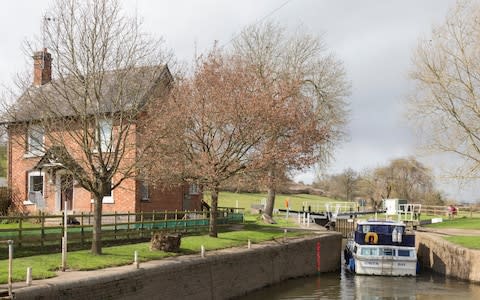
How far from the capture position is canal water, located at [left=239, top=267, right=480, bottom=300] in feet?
77.9

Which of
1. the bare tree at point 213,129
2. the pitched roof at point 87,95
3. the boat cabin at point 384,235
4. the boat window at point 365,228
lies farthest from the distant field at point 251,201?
the pitched roof at point 87,95

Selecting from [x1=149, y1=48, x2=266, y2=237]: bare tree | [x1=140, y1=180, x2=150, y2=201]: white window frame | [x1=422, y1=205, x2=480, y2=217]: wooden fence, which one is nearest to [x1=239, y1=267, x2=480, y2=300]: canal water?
[x1=149, y1=48, x2=266, y2=237]: bare tree

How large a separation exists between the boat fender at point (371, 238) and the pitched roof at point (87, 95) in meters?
16.0

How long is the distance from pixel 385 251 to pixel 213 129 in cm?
1187

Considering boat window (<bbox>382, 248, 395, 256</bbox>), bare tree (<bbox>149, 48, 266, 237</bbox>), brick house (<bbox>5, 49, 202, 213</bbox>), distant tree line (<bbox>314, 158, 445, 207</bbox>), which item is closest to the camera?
bare tree (<bbox>149, 48, 266, 237</bbox>)

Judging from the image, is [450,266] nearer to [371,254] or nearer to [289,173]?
[371,254]

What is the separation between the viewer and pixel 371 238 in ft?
104

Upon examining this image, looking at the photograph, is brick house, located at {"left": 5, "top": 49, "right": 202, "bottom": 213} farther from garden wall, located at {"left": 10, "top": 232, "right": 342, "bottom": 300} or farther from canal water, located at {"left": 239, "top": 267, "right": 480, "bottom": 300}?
canal water, located at {"left": 239, "top": 267, "right": 480, "bottom": 300}

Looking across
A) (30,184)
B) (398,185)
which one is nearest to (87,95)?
(30,184)

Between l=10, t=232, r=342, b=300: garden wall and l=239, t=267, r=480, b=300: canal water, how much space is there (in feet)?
2.22

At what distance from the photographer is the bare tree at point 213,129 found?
26344mm

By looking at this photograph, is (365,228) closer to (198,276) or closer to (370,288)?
(370,288)

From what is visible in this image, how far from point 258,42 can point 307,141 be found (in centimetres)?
1582

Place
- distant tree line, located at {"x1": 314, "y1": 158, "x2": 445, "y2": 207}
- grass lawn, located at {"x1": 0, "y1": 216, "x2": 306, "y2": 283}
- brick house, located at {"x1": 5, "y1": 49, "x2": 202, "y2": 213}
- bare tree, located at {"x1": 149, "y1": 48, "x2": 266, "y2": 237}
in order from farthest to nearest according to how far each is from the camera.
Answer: distant tree line, located at {"x1": 314, "y1": 158, "x2": 445, "y2": 207} < brick house, located at {"x1": 5, "y1": 49, "x2": 202, "y2": 213} < bare tree, located at {"x1": 149, "y1": 48, "x2": 266, "y2": 237} < grass lawn, located at {"x1": 0, "y1": 216, "x2": 306, "y2": 283}
